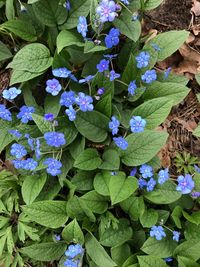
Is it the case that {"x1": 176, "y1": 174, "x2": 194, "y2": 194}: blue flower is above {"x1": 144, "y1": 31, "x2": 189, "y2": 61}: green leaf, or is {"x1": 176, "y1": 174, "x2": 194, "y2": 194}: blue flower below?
below

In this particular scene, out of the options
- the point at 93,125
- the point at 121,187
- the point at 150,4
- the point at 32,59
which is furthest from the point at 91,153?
the point at 150,4

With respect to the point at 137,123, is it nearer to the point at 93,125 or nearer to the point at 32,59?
the point at 93,125

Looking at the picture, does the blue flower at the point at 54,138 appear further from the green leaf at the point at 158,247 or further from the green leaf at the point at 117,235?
the green leaf at the point at 158,247

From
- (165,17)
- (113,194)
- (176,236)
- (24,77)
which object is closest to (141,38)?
(165,17)

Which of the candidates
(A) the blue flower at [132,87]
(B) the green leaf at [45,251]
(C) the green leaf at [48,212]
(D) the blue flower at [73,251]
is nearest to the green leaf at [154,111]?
(A) the blue flower at [132,87]

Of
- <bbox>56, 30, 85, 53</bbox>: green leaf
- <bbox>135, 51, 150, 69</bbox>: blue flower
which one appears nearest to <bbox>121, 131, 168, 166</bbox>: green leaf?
<bbox>135, 51, 150, 69</bbox>: blue flower

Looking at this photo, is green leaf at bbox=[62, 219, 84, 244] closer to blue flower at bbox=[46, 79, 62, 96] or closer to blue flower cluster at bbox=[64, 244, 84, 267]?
blue flower cluster at bbox=[64, 244, 84, 267]
